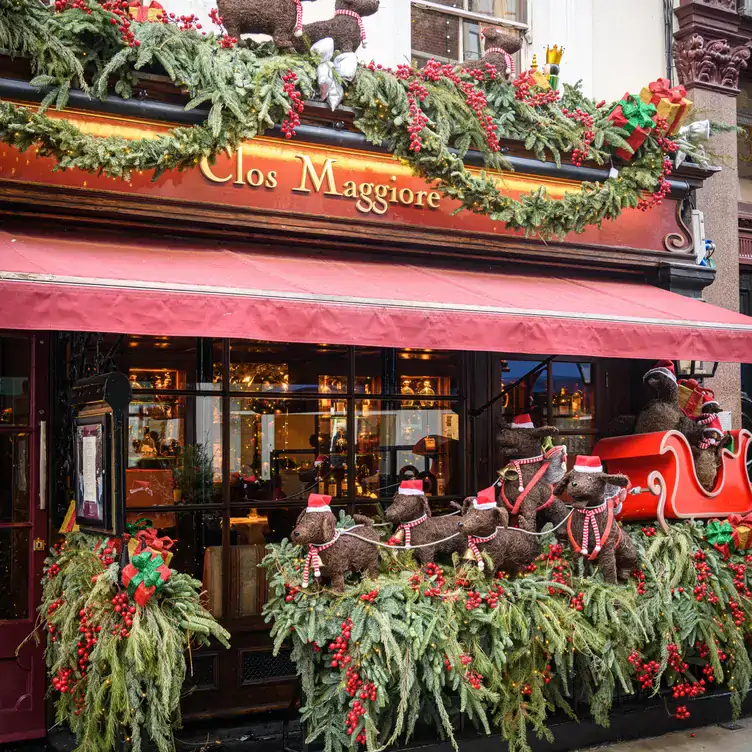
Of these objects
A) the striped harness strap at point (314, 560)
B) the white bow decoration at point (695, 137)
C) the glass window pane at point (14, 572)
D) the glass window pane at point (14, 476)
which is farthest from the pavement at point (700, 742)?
the white bow decoration at point (695, 137)

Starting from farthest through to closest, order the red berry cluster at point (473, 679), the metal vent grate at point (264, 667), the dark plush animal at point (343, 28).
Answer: the metal vent grate at point (264, 667) → the dark plush animal at point (343, 28) → the red berry cluster at point (473, 679)

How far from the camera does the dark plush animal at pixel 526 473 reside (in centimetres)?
676

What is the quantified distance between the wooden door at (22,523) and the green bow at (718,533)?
4701 millimetres

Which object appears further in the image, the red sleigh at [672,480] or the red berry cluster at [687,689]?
the red sleigh at [672,480]

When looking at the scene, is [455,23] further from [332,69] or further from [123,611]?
[123,611]

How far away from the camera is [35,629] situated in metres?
6.04

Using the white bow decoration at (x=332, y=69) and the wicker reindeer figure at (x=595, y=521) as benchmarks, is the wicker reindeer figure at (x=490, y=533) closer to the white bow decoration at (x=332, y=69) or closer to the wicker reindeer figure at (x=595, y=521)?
the wicker reindeer figure at (x=595, y=521)

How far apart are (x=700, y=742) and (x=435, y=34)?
621cm

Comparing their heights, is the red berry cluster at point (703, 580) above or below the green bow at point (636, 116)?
below

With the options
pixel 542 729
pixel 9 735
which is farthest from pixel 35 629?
pixel 542 729

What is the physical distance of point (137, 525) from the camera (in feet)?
21.2

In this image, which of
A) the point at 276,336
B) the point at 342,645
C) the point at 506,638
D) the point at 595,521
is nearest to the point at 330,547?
the point at 342,645

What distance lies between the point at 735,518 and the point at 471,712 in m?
2.85

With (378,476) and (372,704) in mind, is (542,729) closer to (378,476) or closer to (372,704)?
(372,704)
